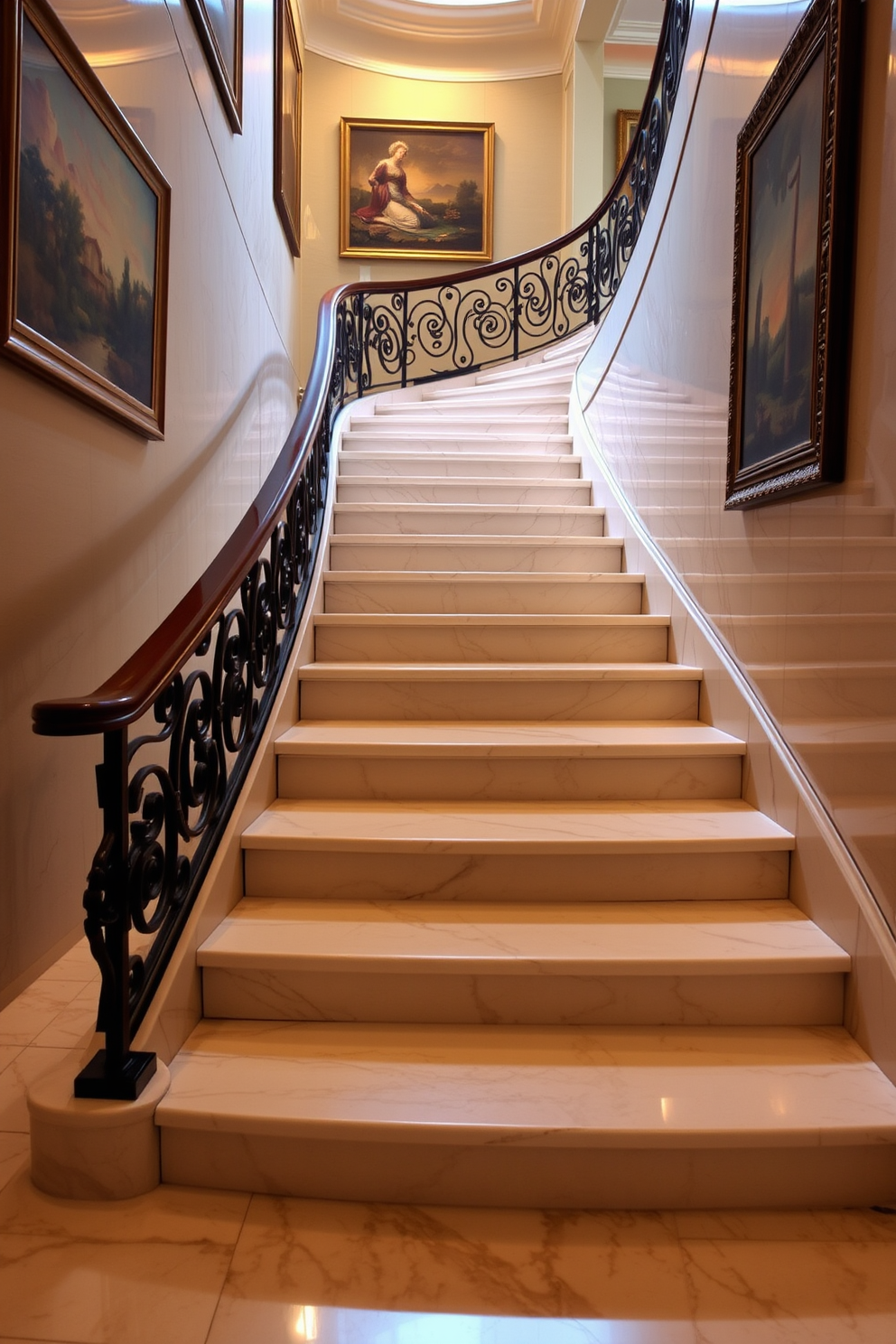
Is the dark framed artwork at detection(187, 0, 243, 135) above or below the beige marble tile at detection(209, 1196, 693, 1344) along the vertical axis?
above

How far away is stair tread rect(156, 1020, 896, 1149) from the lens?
169cm

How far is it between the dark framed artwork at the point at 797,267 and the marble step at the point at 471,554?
4.44 feet

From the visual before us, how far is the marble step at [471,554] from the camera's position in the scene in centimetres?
419

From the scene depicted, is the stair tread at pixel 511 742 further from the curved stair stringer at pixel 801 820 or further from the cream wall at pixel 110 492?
the cream wall at pixel 110 492

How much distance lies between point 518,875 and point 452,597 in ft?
5.64

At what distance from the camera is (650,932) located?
2.20m

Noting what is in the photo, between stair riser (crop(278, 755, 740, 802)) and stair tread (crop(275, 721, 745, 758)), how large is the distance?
1.4 inches

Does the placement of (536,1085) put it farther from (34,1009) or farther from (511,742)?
(34,1009)

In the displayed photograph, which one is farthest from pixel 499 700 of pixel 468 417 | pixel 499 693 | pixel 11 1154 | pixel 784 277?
pixel 468 417

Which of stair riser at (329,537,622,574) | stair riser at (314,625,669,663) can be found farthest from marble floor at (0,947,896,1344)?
stair riser at (329,537,622,574)

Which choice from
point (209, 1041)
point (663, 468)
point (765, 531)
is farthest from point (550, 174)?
point (209, 1041)

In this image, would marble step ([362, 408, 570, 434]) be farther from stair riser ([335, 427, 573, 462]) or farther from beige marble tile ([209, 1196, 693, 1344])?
beige marble tile ([209, 1196, 693, 1344])

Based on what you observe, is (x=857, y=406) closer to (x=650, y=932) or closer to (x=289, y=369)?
(x=650, y=932)

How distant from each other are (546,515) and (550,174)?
594 centimetres
